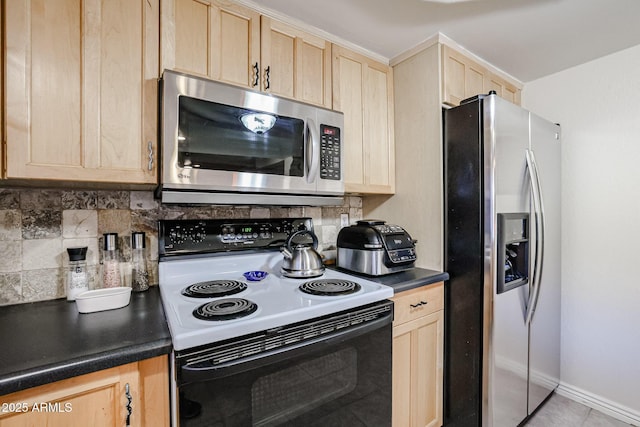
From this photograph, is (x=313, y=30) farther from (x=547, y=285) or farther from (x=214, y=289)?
(x=547, y=285)

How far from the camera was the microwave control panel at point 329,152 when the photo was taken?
4.94 ft

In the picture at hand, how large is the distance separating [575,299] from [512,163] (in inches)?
49.8

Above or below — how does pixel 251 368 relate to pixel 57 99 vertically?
below

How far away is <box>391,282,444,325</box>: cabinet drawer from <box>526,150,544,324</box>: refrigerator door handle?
1.76ft

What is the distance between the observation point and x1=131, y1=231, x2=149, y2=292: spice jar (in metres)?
1.27

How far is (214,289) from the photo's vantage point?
122cm

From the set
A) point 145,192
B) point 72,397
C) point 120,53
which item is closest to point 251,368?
point 72,397

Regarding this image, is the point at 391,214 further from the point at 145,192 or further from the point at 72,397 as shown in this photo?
the point at 72,397

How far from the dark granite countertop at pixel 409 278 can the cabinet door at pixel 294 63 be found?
996mm

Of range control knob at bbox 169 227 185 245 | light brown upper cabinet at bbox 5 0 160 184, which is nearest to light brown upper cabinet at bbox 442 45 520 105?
light brown upper cabinet at bbox 5 0 160 184

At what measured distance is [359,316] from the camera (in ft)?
3.82

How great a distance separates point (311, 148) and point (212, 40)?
0.63 meters

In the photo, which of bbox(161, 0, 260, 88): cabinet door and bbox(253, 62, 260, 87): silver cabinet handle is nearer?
bbox(161, 0, 260, 88): cabinet door

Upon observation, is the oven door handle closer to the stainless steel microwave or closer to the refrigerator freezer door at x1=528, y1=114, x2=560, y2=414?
the stainless steel microwave
